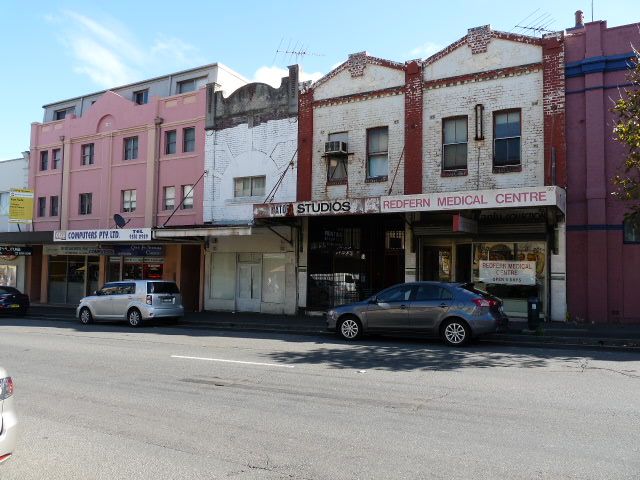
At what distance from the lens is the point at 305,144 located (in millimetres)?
20031

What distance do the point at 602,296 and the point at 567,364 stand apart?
20.3 feet

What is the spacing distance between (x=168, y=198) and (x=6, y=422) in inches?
796

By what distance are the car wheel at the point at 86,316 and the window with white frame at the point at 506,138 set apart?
48.8 feet

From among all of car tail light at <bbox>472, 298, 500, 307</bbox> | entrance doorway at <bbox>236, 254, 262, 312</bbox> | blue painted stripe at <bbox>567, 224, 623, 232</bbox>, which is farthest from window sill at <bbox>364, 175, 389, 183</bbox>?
car tail light at <bbox>472, 298, 500, 307</bbox>

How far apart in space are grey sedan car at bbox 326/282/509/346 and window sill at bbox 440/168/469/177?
5649 mm

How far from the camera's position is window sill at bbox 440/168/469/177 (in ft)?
55.7

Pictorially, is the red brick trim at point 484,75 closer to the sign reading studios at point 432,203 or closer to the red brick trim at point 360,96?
the red brick trim at point 360,96

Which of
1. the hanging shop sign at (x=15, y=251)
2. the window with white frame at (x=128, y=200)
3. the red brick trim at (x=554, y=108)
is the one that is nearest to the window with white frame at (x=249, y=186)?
the window with white frame at (x=128, y=200)

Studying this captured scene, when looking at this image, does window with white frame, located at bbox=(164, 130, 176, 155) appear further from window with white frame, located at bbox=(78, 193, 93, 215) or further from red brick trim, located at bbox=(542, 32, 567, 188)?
red brick trim, located at bbox=(542, 32, 567, 188)

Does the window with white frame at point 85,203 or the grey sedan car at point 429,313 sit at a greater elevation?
the window with white frame at point 85,203

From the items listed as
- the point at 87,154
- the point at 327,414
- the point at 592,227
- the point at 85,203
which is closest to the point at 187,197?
the point at 85,203

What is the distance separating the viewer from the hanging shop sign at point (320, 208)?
16047mm

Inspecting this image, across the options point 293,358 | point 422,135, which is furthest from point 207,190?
point 293,358

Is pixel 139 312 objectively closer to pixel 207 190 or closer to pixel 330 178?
pixel 207 190
